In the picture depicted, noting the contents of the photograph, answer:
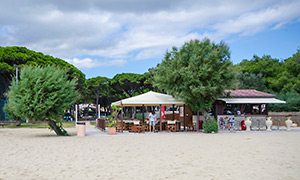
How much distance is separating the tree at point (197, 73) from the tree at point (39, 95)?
6612mm

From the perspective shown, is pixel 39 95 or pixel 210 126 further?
pixel 210 126

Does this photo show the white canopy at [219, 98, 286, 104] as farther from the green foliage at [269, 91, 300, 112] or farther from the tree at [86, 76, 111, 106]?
the tree at [86, 76, 111, 106]

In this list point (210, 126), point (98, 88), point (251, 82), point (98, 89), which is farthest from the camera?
point (98, 89)

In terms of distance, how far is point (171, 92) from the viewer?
68.7 feet

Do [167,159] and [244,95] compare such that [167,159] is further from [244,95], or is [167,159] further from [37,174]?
[244,95]

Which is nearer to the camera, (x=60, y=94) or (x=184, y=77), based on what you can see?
(x=60, y=94)

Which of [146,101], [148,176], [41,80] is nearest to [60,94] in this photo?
[41,80]

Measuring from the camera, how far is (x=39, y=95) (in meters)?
17.5

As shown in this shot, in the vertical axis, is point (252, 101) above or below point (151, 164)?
above

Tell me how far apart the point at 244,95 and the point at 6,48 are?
3121cm

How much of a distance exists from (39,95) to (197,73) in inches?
379

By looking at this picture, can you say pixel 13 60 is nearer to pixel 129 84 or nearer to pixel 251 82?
pixel 129 84

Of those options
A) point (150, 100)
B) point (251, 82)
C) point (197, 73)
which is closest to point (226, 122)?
point (197, 73)

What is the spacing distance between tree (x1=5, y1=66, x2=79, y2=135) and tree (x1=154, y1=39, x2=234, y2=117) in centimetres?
661
